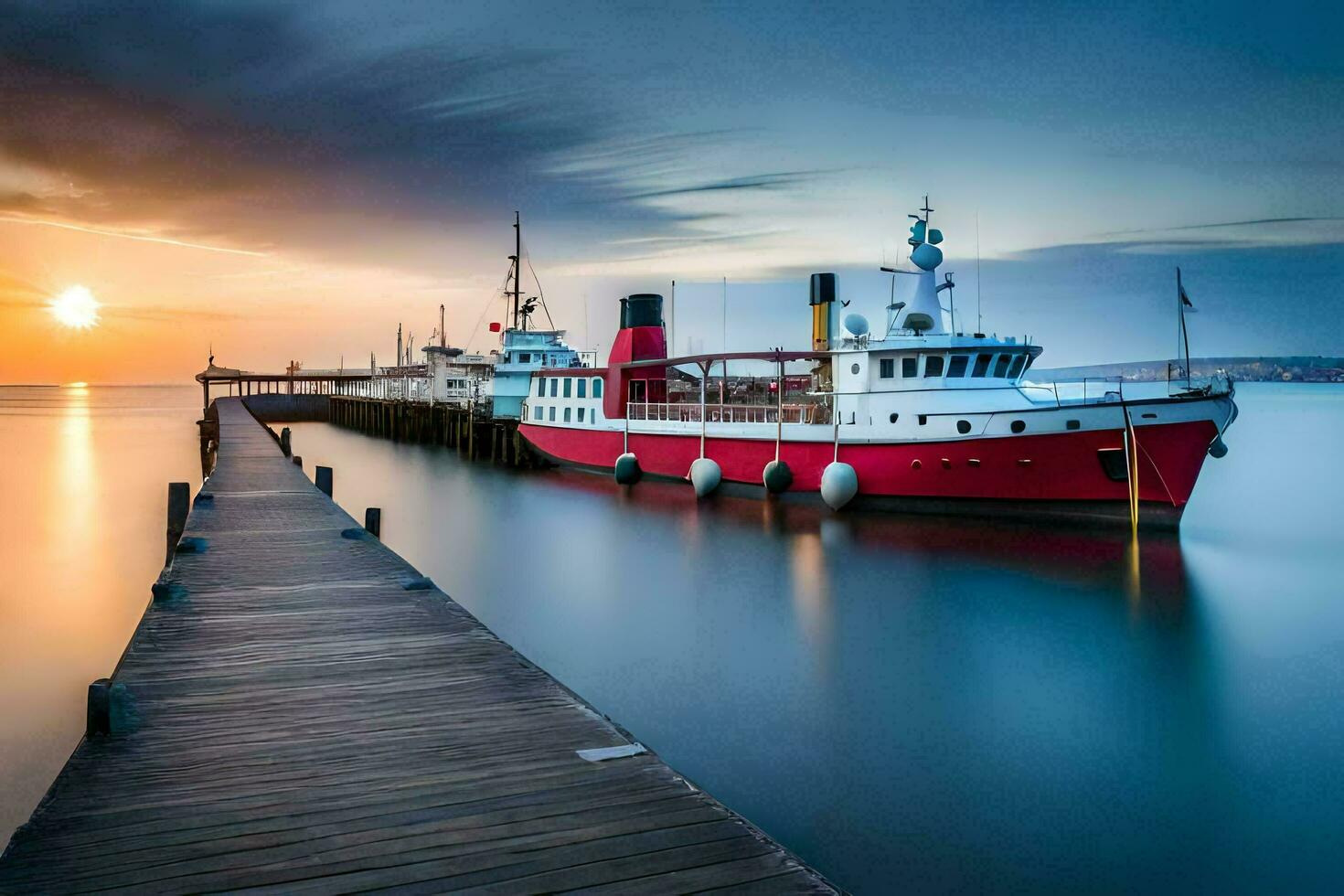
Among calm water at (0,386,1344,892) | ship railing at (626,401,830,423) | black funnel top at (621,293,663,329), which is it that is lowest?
calm water at (0,386,1344,892)

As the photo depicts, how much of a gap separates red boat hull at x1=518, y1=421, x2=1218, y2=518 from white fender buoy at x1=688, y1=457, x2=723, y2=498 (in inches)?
68.7

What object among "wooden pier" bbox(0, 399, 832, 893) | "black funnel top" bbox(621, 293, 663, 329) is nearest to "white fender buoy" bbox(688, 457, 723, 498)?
"black funnel top" bbox(621, 293, 663, 329)

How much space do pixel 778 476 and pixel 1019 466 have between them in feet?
23.6

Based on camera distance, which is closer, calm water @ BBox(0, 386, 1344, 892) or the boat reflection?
calm water @ BBox(0, 386, 1344, 892)

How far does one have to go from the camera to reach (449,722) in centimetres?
615

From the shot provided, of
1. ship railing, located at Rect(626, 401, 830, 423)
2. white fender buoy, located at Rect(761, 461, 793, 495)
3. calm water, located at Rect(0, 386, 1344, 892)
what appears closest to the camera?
calm water, located at Rect(0, 386, 1344, 892)

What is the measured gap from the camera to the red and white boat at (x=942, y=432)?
22062mm

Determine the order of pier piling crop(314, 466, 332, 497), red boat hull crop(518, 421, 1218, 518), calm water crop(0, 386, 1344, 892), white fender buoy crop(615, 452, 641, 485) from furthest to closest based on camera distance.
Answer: white fender buoy crop(615, 452, 641, 485) < red boat hull crop(518, 421, 1218, 518) < pier piling crop(314, 466, 332, 497) < calm water crop(0, 386, 1344, 892)

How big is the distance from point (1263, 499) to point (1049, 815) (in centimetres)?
3328

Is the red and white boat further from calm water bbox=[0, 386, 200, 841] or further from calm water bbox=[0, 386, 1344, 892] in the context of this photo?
calm water bbox=[0, 386, 200, 841]

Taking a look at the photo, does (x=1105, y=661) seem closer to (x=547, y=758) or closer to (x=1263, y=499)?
(x=547, y=758)

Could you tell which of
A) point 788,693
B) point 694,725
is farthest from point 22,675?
point 788,693

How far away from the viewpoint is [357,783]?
200 inches

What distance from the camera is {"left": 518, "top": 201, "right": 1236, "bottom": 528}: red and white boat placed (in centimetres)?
2206
